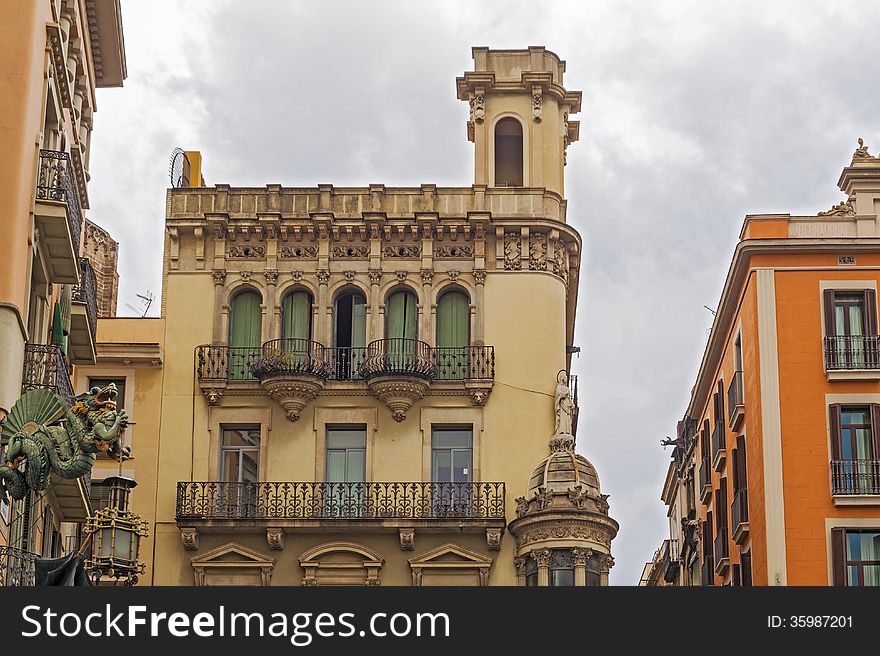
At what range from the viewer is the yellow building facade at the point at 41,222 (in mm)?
30203

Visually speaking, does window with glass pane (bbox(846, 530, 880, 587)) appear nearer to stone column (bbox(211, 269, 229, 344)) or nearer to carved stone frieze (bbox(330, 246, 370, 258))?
carved stone frieze (bbox(330, 246, 370, 258))

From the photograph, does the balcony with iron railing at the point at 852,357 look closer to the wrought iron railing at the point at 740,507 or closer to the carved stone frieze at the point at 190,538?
the wrought iron railing at the point at 740,507

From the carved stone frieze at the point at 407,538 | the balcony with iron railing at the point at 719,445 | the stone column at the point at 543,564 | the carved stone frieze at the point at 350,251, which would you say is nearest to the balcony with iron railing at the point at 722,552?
the balcony with iron railing at the point at 719,445

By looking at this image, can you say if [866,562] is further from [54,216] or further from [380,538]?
[54,216]

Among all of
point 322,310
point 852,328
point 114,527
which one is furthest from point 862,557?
point 114,527

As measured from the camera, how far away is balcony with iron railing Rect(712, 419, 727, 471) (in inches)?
2120

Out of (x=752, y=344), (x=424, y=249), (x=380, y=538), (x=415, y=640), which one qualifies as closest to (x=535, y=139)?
(x=424, y=249)

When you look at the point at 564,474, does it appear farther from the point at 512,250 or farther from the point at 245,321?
the point at 245,321

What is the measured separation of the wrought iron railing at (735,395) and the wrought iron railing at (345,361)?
10.4 meters

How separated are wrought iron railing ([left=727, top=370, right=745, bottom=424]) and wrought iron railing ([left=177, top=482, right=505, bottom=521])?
736 cm

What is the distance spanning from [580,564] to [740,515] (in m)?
6.07

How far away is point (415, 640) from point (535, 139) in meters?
32.5

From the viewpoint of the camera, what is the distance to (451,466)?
4822 centimetres

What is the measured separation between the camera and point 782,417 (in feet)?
152
